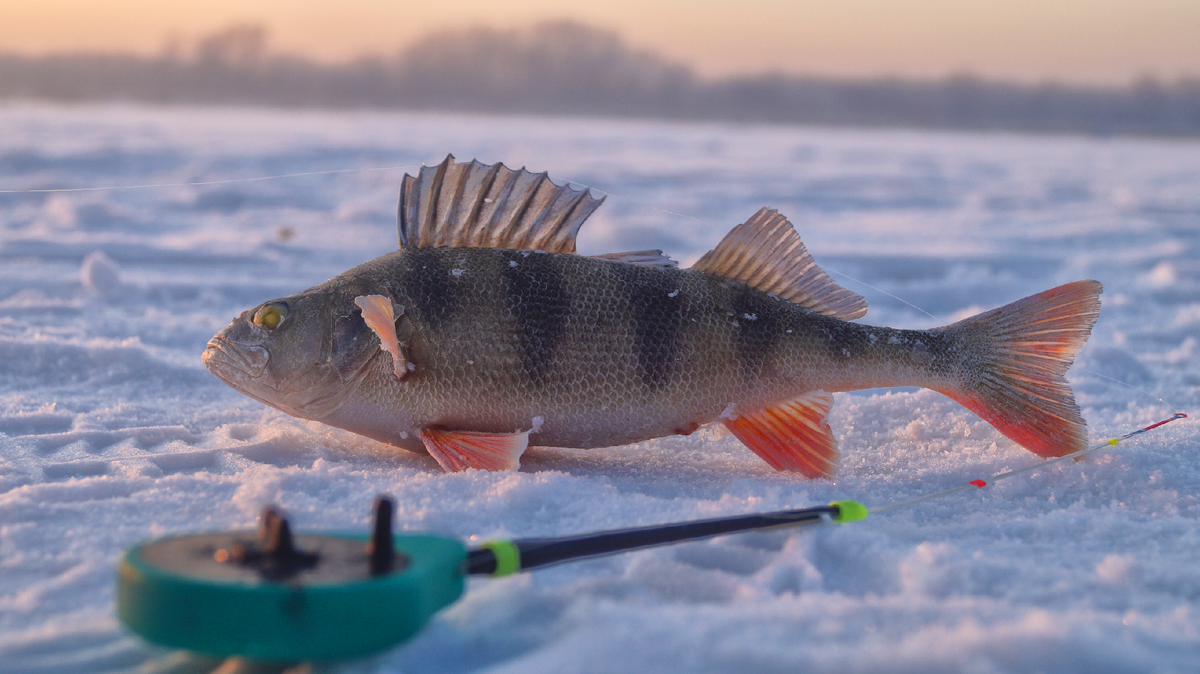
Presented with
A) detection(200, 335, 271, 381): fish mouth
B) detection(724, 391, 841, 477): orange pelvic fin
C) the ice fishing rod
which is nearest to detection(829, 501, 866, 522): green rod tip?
detection(724, 391, 841, 477): orange pelvic fin

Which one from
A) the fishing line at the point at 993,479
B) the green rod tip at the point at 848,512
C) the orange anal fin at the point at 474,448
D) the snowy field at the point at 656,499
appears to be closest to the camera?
the snowy field at the point at 656,499

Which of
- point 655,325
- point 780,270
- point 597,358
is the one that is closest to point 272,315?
point 597,358

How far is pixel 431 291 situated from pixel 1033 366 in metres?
1.58

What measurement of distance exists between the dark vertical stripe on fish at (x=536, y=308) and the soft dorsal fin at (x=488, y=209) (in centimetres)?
14

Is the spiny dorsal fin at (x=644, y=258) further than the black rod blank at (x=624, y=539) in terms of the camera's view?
Yes

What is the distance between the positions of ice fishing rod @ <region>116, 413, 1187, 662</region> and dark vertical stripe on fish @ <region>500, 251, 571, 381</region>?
874 mm

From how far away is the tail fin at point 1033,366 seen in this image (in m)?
2.42

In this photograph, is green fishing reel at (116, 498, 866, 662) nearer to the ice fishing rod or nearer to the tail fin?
the ice fishing rod

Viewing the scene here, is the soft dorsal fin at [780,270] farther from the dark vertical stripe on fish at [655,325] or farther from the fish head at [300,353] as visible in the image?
the fish head at [300,353]

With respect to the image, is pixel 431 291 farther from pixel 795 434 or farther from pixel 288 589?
pixel 288 589

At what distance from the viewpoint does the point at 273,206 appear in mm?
8562

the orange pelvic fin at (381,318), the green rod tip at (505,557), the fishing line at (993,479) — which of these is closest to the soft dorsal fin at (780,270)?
the fishing line at (993,479)

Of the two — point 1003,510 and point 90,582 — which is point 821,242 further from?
point 90,582

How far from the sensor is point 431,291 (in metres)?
2.38
